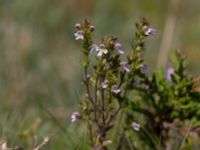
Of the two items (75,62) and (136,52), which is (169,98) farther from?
(75,62)

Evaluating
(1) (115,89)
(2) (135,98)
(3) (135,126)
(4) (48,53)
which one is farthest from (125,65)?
(4) (48,53)

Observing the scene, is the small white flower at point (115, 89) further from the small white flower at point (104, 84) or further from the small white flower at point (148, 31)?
the small white flower at point (148, 31)

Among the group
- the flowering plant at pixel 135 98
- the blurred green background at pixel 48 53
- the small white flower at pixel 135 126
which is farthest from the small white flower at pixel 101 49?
the blurred green background at pixel 48 53

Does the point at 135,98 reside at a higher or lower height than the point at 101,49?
lower

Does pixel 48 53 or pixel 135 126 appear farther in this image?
pixel 48 53

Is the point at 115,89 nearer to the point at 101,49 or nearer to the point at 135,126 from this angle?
the point at 101,49

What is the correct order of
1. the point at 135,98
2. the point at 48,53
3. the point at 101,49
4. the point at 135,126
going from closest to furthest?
1. the point at 101,49
2. the point at 135,126
3. the point at 135,98
4. the point at 48,53
